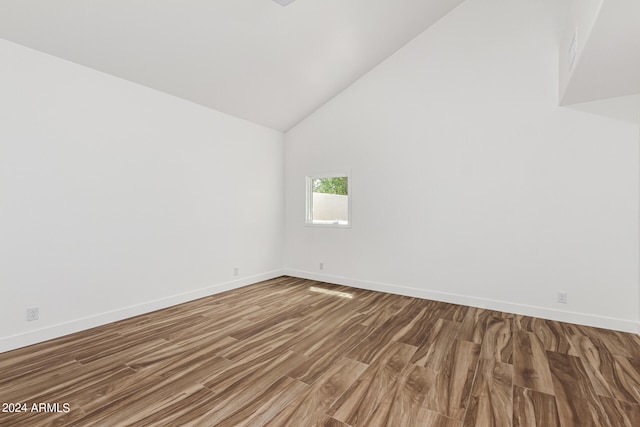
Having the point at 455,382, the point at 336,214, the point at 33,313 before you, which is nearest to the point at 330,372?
the point at 455,382

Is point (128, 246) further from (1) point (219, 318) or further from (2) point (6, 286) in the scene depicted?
(1) point (219, 318)

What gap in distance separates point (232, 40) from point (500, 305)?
170 inches

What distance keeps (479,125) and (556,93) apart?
79 centimetres

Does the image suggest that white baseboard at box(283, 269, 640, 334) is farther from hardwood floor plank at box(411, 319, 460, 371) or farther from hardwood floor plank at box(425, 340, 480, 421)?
hardwood floor plank at box(425, 340, 480, 421)

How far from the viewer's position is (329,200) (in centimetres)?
509

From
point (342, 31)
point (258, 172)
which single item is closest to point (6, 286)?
point (258, 172)

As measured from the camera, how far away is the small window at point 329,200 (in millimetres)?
4859

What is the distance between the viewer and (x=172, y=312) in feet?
11.4

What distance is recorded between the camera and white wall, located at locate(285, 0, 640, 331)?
3.07m

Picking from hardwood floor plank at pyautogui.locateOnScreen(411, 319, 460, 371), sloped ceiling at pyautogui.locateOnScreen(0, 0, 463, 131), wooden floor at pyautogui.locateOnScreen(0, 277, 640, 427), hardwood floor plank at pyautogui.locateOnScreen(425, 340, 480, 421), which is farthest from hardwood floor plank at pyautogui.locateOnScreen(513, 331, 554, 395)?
sloped ceiling at pyautogui.locateOnScreen(0, 0, 463, 131)

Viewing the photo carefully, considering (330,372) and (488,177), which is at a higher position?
(488,177)

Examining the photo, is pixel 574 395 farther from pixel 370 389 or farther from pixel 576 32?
pixel 576 32

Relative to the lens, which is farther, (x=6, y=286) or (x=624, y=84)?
(x=624, y=84)

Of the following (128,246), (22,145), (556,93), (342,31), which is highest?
(342,31)
